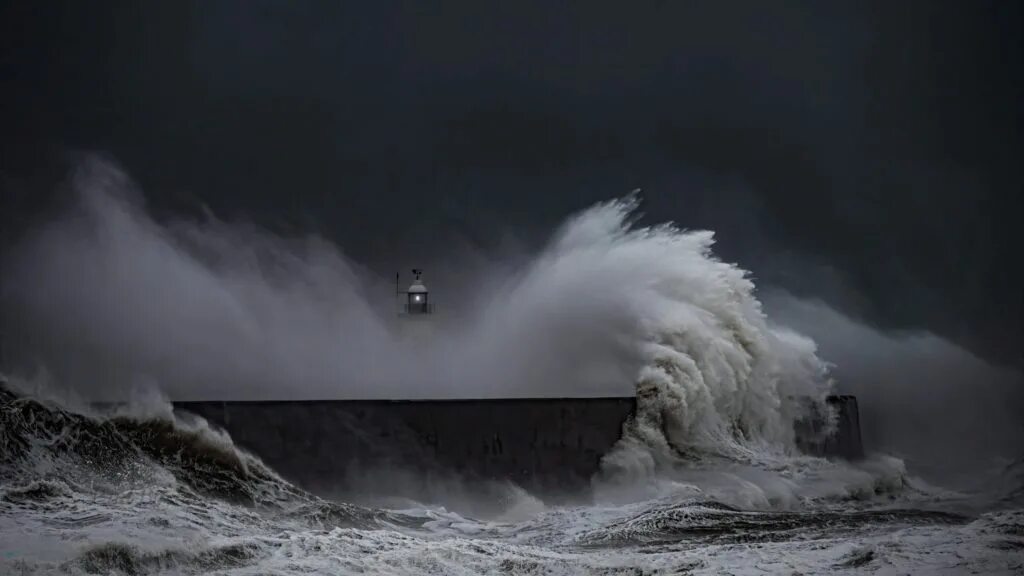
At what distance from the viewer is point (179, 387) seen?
449 inches

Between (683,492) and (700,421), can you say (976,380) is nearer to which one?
(700,421)

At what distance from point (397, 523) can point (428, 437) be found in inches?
37.5

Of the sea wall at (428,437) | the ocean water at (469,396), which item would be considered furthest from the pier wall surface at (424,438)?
the ocean water at (469,396)

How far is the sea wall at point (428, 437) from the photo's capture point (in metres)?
7.81

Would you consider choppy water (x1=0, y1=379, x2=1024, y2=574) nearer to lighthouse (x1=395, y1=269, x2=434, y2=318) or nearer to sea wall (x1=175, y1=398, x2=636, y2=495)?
sea wall (x1=175, y1=398, x2=636, y2=495)

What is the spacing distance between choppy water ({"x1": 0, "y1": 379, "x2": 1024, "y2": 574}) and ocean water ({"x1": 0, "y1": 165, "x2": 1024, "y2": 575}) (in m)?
0.03

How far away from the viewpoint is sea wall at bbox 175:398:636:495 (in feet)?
25.6

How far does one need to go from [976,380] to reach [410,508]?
11.9 m

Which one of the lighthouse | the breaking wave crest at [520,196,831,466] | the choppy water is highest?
the lighthouse

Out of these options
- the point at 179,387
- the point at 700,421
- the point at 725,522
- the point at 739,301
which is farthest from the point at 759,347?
the point at 179,387

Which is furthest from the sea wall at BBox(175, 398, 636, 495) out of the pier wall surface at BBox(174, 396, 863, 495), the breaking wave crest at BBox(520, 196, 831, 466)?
the breaking wave crest at BBox(520, 196, 831, 466)

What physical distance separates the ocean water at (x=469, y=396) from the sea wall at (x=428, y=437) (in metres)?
0.17

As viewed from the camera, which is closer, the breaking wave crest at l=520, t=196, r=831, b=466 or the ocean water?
the ocean water

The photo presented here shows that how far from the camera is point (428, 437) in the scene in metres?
8.22
